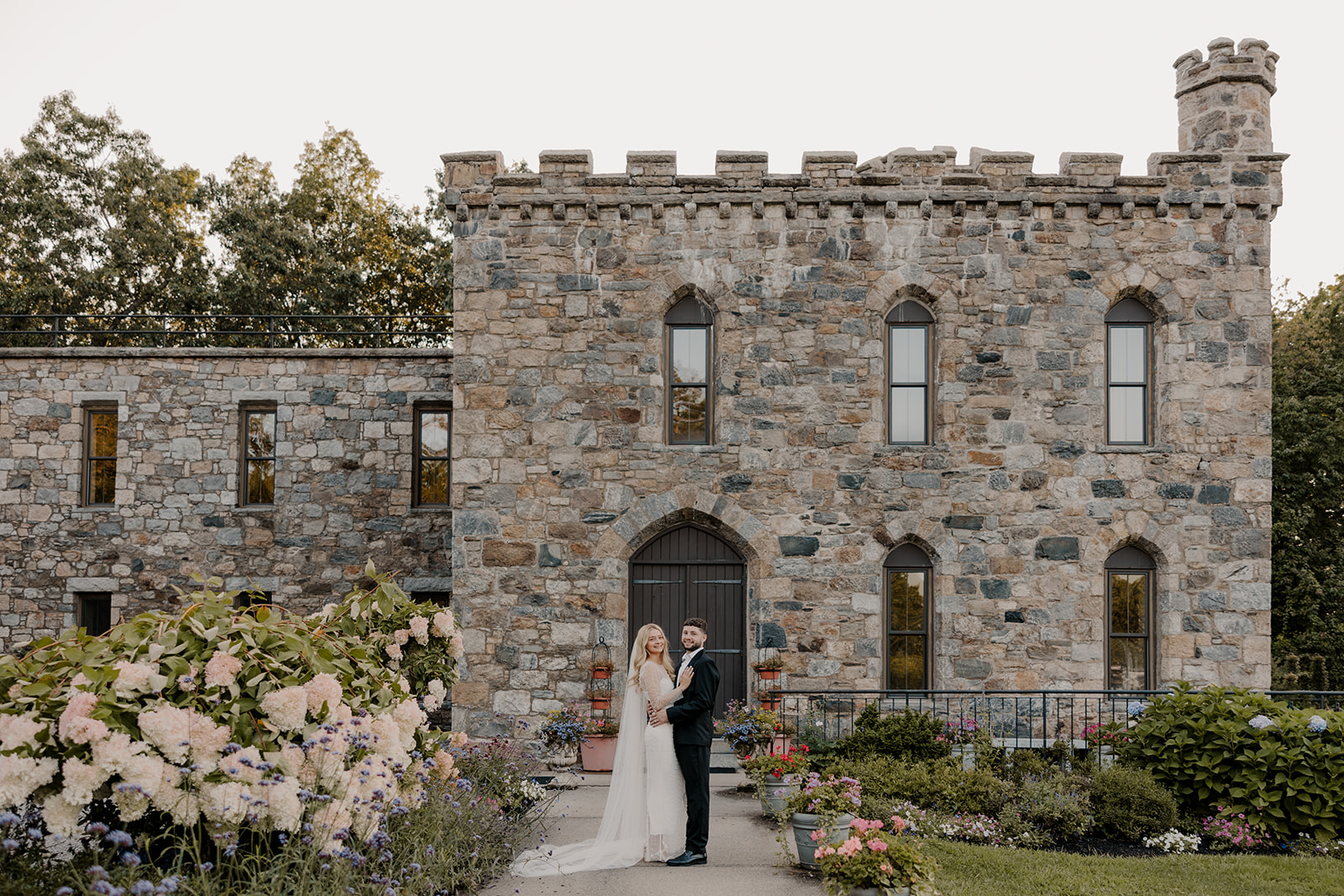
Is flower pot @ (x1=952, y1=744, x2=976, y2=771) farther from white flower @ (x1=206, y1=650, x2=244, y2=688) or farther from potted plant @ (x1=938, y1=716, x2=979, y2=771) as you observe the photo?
white flower @ (x1=206, y1=650, x2=244, y2=688)

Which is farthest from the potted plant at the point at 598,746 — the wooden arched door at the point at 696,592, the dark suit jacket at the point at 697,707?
the dark suit jacket at the point at 697,707

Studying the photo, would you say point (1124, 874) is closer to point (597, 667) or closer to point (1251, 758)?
point (1251, 758)

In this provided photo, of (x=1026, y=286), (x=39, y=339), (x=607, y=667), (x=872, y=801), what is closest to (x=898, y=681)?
(x=607, y=667)

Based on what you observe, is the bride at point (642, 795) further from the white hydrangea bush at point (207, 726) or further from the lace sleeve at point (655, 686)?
the white hydrangea bush at point (207, 726)

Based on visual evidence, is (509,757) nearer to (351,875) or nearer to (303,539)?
(351,875)

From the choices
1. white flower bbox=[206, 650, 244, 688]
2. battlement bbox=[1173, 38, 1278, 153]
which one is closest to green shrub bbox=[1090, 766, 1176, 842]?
white flower bbox=[206, 650, 244, 688]

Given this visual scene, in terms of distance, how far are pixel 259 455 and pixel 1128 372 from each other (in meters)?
13.4

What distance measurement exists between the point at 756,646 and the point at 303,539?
762 centimetres

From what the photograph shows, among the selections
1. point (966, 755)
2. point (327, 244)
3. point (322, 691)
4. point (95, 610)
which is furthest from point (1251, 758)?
point (327, 244)

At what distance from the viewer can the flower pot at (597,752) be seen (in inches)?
404

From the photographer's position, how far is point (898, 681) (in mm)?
11633

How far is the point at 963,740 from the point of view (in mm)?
9609

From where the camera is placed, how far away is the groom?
6773 millimetres

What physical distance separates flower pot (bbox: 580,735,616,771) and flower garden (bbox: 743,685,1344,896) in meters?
2.10
